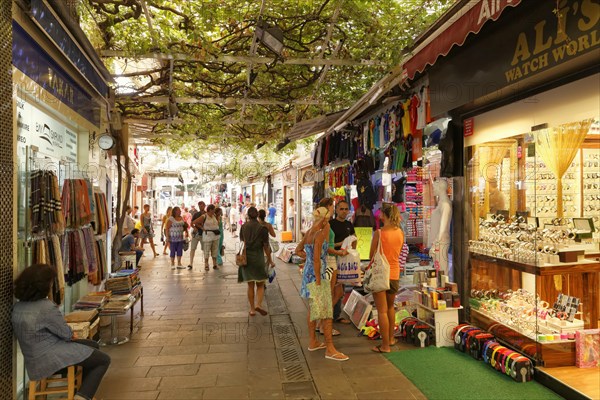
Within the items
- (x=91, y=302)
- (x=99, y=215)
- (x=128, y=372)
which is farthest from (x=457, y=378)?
(x=99, y=215)

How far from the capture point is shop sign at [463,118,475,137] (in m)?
5.75

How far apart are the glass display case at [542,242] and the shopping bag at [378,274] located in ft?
4.65

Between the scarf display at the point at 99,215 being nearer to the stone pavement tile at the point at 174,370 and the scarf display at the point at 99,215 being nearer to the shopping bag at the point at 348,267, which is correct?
the stone pavement tile at the point at 174,370

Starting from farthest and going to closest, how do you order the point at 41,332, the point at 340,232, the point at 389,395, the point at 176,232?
the point at 176,232 < the point at 340,232 < the point at 389,395 < the point at 41,332

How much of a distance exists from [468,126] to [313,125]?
4.01 m

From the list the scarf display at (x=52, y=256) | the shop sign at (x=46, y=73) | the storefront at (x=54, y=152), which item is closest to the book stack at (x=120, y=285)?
the storefront at (x=54, y=152)

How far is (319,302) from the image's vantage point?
197 inches

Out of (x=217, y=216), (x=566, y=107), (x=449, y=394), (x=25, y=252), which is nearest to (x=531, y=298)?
(x=449, y=394)

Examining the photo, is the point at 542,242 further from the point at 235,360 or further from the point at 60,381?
the point at 60,381

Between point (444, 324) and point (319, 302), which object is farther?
point (444, 324)

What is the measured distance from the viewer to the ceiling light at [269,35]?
5512 millimetres

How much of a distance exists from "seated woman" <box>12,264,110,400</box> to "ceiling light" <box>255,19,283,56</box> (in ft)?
12.1

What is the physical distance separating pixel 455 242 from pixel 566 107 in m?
2.39

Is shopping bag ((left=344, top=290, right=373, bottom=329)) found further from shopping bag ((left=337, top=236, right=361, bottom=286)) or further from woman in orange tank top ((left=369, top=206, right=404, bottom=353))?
woman in orange tank top ((left=369, top=206, right=404, bottom=353))
